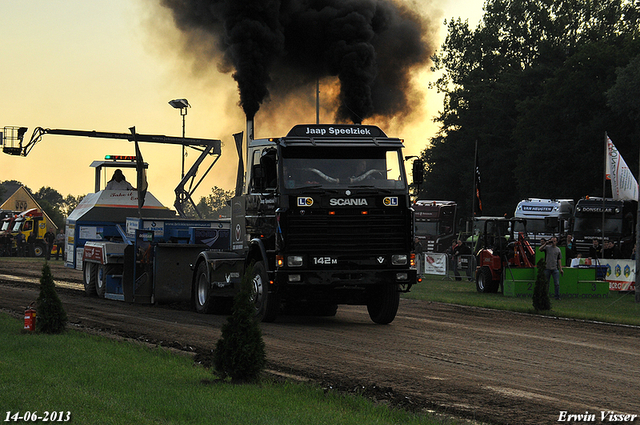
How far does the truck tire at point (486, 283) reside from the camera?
26.0 m

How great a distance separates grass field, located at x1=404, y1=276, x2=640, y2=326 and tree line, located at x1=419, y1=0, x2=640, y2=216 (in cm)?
2675

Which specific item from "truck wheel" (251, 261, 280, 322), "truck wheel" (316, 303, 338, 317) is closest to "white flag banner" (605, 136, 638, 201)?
"truck wheel" (316, 303, 338, 317)

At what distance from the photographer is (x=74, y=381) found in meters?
8.34

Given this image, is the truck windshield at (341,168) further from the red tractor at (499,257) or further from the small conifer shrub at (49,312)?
the red tractor at (499,257)

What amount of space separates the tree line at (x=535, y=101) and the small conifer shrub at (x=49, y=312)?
→ 135 ft

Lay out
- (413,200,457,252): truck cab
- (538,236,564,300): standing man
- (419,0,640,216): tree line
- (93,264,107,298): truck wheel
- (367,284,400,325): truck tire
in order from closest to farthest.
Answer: (367,284,400,325): truck tire → (93,264,107,298): truck wheel → (538,236,564,300): standing man → (413,200,457,252): truck cab → (419,0,640,216): tree line

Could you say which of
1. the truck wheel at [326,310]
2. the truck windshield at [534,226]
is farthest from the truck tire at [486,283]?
the truck windshield at [534,226]

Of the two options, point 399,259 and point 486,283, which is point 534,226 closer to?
point 486,283

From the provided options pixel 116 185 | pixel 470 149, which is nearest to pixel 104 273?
pixel 116 185

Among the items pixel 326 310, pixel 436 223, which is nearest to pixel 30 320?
pixel 326 310

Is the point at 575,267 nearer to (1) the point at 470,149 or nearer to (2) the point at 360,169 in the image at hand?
(2) the point at 360,169

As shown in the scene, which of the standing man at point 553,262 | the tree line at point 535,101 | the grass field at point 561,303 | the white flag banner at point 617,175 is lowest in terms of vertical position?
the grass field at point 561,303

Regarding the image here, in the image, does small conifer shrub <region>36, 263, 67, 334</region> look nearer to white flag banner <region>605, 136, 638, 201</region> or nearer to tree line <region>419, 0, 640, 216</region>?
white flag banner <region>605, 136, 638, 201</region>

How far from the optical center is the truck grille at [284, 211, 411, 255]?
13.8 metres
